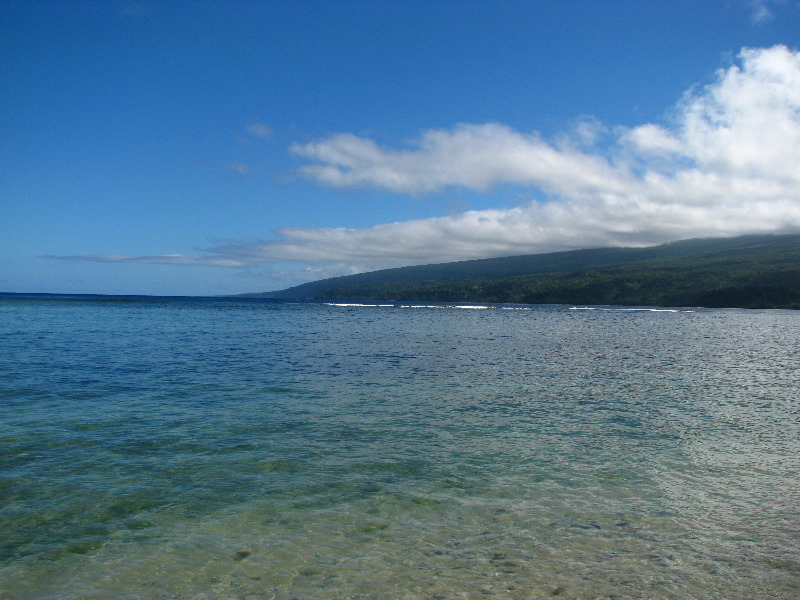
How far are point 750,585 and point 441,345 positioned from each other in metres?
37.9

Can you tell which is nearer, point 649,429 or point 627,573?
point 627,573

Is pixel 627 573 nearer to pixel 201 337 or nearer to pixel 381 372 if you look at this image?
pixel 381 372

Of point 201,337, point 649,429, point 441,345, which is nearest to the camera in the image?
point 649,429

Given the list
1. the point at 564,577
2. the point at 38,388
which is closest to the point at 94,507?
the point at 564,577

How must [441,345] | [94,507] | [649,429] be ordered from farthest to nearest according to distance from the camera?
[441,345] → [649,429] → [94,507]

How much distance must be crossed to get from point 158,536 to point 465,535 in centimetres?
497

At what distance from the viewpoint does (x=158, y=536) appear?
28.6ft

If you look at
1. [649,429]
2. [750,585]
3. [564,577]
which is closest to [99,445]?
[564,577]

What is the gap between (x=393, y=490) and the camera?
1081cm

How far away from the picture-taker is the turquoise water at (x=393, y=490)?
748 cm

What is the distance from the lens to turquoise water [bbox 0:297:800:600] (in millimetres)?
7480

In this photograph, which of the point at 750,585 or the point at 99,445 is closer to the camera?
the point at 750,585

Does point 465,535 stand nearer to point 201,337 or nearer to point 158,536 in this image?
point 158,536

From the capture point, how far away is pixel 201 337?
49.2m
